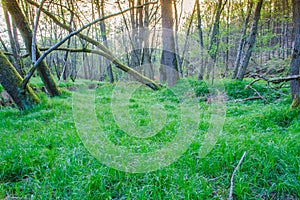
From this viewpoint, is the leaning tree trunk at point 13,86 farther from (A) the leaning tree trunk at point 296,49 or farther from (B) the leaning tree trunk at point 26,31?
(A) the leaning tree trunk at point 296,49

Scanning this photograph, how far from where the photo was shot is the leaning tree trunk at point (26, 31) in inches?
192

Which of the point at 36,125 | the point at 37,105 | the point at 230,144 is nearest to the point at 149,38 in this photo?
the point at 37,105

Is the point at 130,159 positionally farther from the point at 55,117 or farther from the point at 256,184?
the point at 55,117

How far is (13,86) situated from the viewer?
427 cm

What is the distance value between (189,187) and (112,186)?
72 cm

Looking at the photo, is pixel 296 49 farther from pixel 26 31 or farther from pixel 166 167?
pixel 26 31

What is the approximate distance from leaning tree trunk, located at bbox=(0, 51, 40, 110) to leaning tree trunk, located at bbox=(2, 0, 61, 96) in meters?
1.19

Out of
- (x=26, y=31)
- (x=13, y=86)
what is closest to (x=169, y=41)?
(x=26, y=31)

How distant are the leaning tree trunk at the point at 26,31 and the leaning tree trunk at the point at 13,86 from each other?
1192 mm

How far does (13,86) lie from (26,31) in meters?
1.98

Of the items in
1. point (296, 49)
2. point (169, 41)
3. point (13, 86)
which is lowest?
point (13, 86)

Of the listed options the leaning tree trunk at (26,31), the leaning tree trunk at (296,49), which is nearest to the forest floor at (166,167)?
the leaning tree trunk at (296,49)

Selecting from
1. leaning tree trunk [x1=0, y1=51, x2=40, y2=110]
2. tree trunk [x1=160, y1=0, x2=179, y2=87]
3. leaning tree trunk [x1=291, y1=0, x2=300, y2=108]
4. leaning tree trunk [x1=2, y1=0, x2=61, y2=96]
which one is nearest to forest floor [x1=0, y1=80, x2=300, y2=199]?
leaning tree trunk [x1=291, y1=0, x2=300, y2=108]

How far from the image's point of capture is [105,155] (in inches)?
88.0
